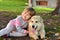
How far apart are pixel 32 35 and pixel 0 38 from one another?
591 millimetres

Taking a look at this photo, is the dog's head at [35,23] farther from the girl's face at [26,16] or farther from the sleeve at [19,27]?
the sleeve at [19,27]

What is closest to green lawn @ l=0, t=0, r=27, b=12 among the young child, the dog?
the young child

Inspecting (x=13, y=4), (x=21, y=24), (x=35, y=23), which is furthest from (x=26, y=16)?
(x=13, y=4)

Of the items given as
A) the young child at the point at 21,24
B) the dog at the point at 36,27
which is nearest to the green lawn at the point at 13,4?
the young child at the point at 21,24

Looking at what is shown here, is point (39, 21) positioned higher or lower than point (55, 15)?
higher

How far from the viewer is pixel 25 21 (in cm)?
396

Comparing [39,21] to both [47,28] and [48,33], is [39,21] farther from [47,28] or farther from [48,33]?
[47,28]

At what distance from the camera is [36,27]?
3709mm

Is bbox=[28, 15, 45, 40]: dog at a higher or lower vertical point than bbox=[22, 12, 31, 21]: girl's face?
lower

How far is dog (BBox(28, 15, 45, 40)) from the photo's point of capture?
12.1 ft

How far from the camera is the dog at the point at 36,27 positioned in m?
3.69

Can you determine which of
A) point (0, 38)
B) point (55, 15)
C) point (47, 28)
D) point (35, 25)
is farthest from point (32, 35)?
point (55, 15)

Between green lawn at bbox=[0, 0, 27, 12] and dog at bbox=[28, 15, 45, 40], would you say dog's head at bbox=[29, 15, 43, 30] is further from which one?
green lawn at bbox=[0, 0, 27, 12]

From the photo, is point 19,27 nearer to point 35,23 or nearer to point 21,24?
point 21,24
